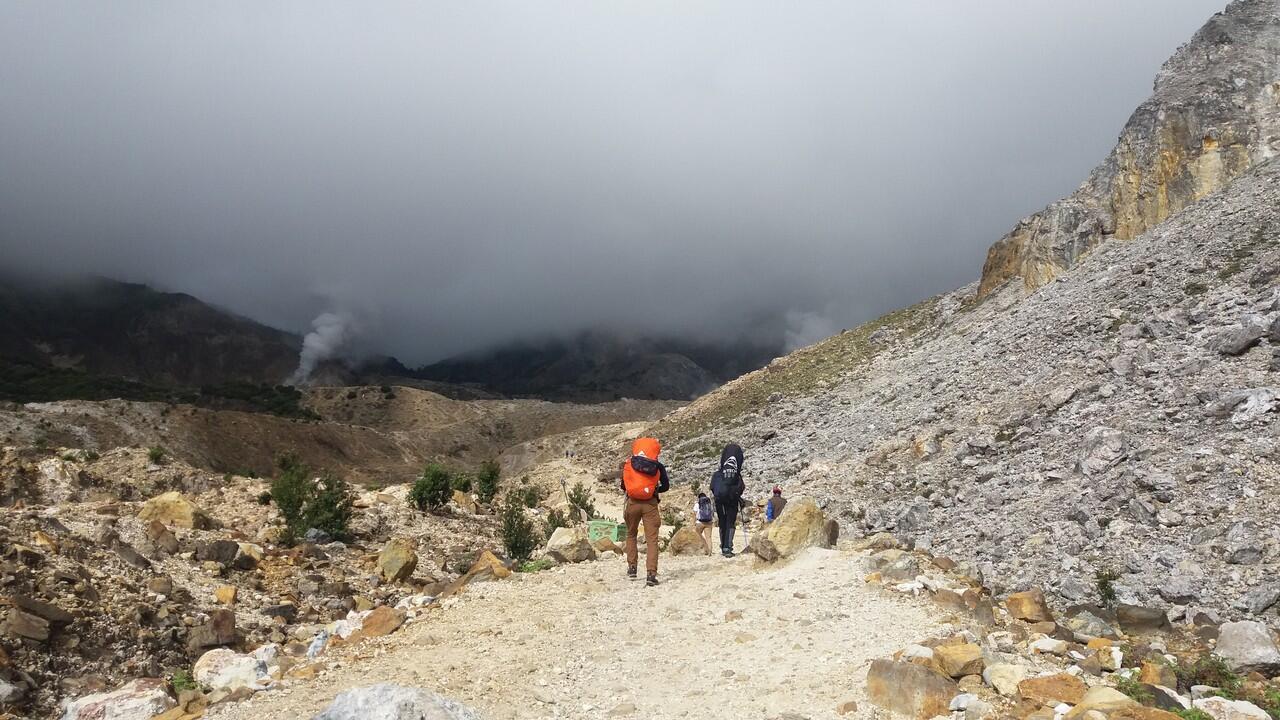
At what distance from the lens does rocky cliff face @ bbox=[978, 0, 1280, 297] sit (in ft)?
108

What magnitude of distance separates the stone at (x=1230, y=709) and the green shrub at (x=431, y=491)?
15893 mm

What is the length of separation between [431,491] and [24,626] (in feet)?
35.5

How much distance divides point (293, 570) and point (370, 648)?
237 inches

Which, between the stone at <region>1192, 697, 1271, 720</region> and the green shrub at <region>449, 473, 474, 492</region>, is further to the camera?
the green shrub at <region>449, 473, 474, 492</region>

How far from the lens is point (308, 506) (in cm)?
1533

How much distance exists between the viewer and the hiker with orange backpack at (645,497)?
8945 millimetres

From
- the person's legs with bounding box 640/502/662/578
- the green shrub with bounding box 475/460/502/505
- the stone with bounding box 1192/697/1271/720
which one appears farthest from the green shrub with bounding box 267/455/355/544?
the stone with bounding box 1192/697/1271/720

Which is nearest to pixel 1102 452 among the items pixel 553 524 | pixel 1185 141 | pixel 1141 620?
pixel 1141 620

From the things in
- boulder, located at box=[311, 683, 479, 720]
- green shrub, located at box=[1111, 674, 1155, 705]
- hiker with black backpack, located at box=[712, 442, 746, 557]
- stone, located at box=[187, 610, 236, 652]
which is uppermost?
hiker with black backpack, located at box=[712, 442, 746, 557]

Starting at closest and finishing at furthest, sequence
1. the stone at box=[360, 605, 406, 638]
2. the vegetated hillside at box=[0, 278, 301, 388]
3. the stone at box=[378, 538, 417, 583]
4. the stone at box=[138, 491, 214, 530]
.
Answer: the stone at box=[360, 605, 406, 638], the stone at box=[378, 538, 417, 583], the stone at box=[138, 491, 214, 530], the vegetated hillside at box=[0, 278, 301, 388]

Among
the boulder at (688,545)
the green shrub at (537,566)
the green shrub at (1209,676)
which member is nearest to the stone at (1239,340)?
the green shrub at (1209,676)

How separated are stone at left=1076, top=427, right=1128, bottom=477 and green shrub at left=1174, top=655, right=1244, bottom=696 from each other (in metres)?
7.68

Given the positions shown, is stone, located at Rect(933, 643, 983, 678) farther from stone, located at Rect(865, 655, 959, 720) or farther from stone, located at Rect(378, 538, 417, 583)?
stone, located at Rect(378, 538, 417, 583)

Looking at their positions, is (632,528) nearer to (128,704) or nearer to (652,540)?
(652,540)
